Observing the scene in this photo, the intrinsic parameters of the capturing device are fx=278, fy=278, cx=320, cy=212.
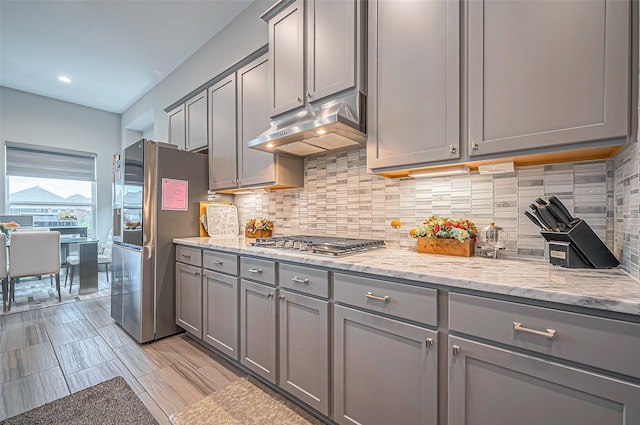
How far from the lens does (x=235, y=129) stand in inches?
109

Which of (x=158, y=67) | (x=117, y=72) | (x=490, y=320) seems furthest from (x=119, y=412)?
(x=117, y=72)

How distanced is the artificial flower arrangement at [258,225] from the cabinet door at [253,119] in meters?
0.42

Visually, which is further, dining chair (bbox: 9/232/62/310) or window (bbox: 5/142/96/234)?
window (bbox: 5/142/96/234)

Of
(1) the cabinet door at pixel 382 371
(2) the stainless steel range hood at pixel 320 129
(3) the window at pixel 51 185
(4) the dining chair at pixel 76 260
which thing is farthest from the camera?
(3) the window at pixel 51 185

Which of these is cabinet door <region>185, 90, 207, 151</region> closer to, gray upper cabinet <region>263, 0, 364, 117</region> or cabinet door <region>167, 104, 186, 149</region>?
cabinet door <region>167, 104, 186, 149</region>

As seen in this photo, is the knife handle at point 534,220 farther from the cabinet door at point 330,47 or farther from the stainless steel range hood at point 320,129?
the cabinet door at point 330,47

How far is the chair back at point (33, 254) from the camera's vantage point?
333cm

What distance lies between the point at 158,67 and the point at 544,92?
4.68 meters

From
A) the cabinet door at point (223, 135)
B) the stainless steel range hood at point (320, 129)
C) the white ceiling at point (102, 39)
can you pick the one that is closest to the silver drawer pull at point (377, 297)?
the stainless steel range hood at point (320, 129)

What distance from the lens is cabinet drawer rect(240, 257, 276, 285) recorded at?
1.78 meters

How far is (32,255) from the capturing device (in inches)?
136

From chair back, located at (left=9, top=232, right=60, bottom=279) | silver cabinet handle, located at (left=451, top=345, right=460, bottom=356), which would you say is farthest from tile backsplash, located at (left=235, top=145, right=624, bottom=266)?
chair back, located at (left=9, top=232, right=60, bottom=279)

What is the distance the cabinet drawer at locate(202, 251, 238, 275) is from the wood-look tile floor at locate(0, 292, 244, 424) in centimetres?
76

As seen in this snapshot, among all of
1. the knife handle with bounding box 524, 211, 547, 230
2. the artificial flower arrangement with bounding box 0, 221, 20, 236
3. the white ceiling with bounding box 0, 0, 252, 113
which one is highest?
the white ceiling with bounding box 0, 0, 252, 113
